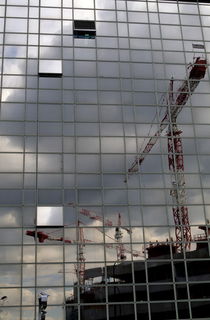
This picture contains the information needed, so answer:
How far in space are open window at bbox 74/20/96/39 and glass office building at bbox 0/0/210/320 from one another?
89 millimetres

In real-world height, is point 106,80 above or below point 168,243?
above

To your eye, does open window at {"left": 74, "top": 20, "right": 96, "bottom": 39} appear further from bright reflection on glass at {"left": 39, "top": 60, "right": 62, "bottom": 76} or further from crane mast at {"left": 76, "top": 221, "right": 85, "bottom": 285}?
crane mast at {"left": 76, "top": 221, "right": 85, "bottom": 285}

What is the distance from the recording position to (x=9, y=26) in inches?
1265

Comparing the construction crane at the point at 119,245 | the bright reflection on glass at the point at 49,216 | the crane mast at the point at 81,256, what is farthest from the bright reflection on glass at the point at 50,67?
the construction crane at the point at 119,245

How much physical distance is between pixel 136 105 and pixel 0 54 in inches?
404

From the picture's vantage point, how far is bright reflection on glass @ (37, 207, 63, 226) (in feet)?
85.5

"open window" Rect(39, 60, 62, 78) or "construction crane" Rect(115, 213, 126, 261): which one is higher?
"open window" Rect(39, 60, 62, 78)

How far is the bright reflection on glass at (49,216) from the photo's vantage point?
85.5ft

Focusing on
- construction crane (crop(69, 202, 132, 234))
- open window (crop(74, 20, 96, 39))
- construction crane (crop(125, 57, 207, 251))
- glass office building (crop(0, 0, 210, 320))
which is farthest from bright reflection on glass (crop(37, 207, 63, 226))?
open window (crop(74, 20, 96, 39))

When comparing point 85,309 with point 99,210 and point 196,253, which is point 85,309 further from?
point 196,253

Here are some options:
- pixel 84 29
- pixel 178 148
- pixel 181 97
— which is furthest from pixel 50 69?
pixel 178 148

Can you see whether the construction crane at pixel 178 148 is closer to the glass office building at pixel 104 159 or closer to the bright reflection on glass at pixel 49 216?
the glass office building at pixel 104 159

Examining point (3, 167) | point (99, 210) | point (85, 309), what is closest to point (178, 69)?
point (99, 210)

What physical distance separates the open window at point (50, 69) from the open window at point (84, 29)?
3.02 meters
